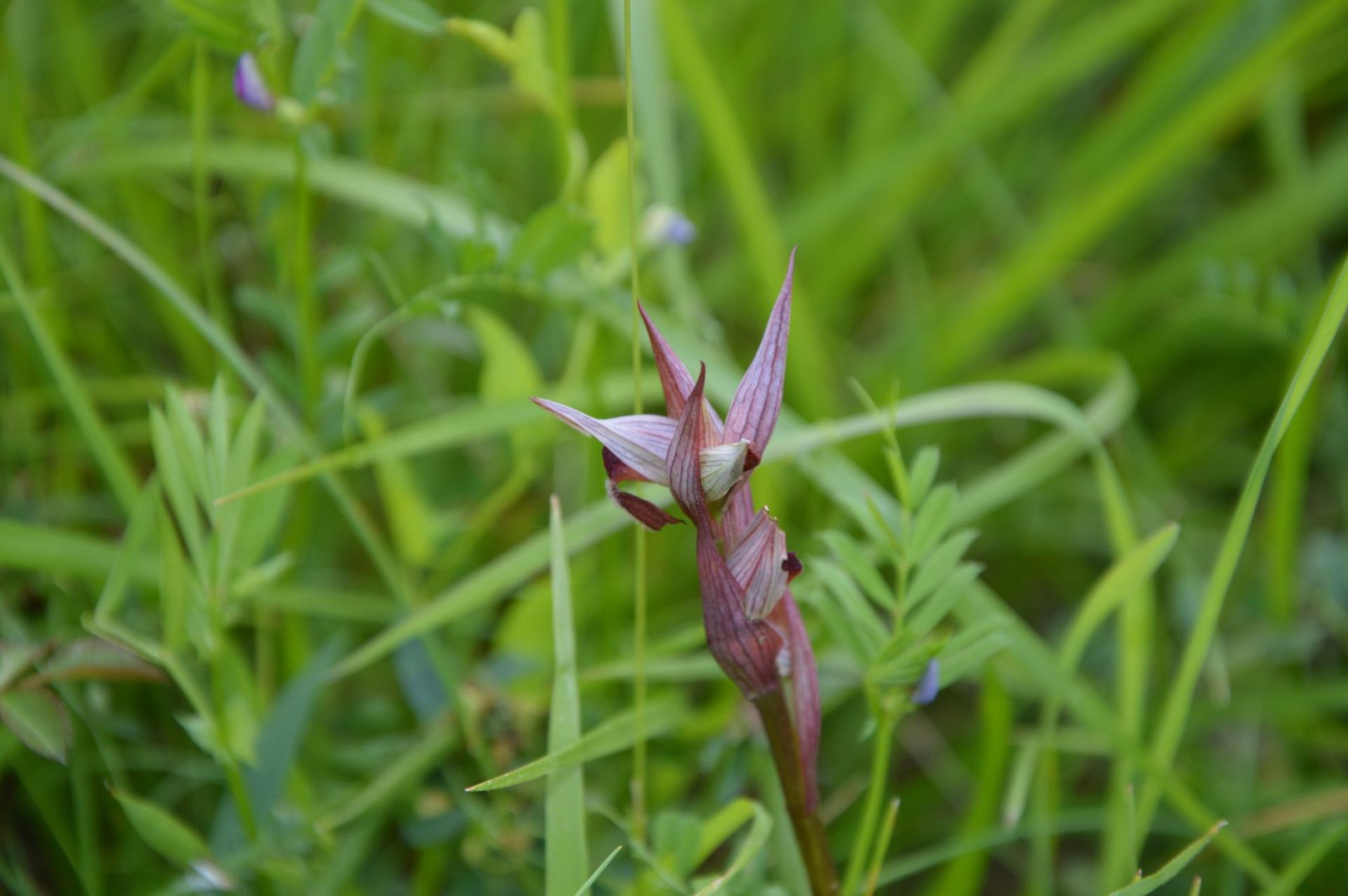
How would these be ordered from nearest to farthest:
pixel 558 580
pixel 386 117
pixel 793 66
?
pixel 558 580, pixel 386 117, pixel 793 66

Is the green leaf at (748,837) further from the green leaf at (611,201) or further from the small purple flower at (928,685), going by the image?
the green leaf at (611,201)

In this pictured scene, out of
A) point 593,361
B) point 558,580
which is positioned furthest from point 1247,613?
point 558,580

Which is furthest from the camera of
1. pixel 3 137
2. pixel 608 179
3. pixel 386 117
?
pixel 386 117

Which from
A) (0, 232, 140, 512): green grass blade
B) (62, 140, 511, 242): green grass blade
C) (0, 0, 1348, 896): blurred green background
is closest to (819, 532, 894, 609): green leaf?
(0, 0, 1348, 896): blurred green background

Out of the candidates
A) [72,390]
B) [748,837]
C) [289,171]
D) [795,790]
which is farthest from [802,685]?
[289,171]

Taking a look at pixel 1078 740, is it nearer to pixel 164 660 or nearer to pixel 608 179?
pixel 608 179

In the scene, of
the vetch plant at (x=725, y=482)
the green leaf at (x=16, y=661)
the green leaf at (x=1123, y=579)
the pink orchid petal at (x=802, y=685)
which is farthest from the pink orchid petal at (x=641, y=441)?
the green leaf at (x=16, y=661)

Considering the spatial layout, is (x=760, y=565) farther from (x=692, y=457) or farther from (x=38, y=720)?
(x=38, y=720)
